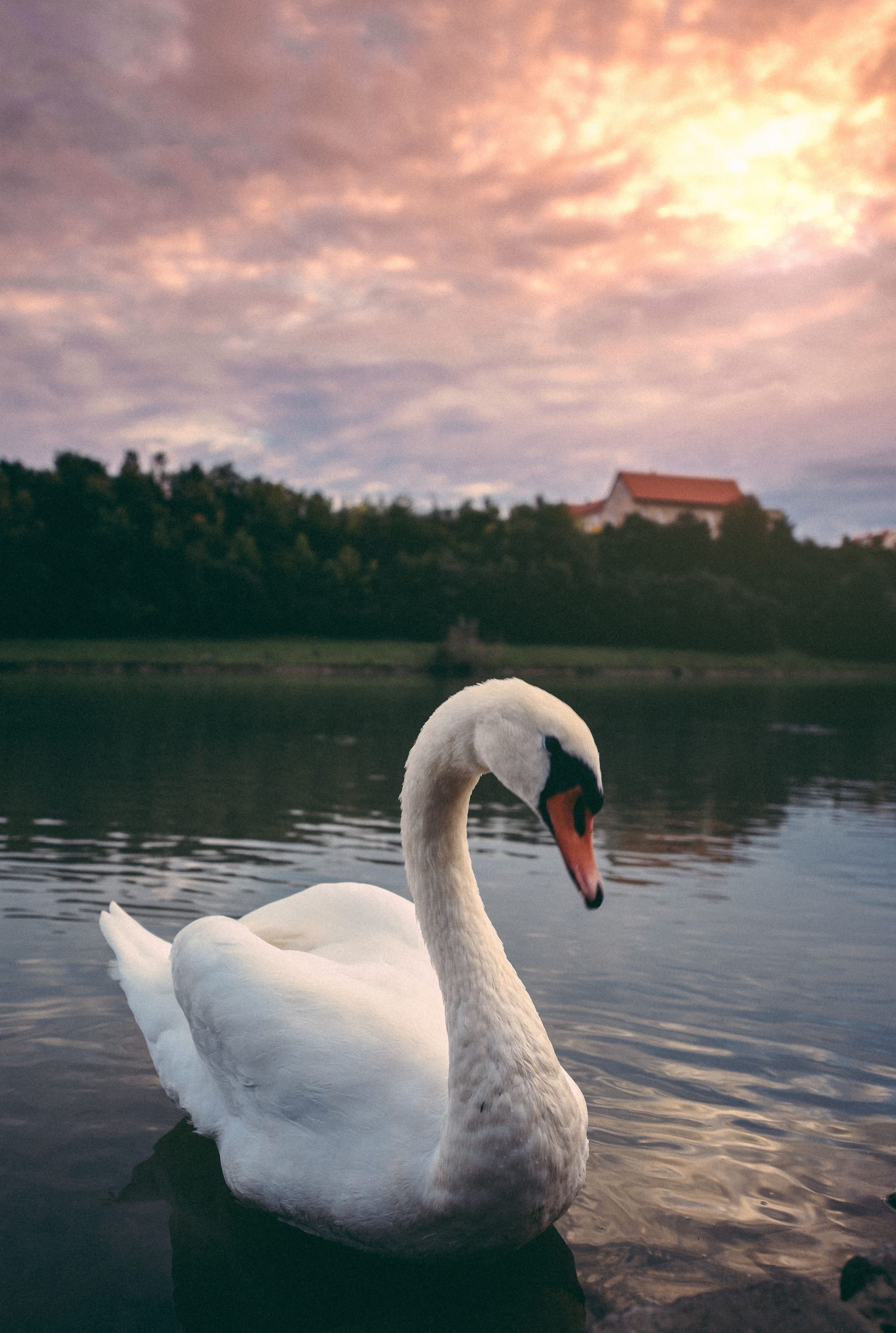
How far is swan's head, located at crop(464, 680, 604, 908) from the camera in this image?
114 inches

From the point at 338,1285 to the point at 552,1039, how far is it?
2.24 meters

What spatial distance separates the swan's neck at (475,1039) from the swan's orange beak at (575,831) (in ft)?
1.62

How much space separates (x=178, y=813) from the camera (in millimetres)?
12438

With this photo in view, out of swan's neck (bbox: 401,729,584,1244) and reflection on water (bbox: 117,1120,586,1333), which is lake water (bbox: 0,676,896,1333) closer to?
reflection on water (bbox: 117,1120,586,1333)

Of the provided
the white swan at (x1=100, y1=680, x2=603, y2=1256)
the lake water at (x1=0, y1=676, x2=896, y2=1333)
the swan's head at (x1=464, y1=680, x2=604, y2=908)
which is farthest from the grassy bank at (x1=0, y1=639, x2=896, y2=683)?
the swan's head at (x1=464, y1=680, x2=604, y2=908)

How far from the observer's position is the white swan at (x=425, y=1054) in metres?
3.05

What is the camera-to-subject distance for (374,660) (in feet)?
175

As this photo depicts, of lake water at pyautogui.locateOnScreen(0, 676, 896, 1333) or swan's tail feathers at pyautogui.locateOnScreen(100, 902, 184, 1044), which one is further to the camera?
swan's tail feathers at pyautogui.locateOnScreen(100, 902, 184, 1044)

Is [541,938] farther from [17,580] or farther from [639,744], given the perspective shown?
[17,580]

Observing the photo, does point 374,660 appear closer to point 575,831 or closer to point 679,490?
point 575,831

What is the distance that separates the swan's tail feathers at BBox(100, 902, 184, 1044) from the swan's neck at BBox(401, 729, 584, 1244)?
5.27 ft

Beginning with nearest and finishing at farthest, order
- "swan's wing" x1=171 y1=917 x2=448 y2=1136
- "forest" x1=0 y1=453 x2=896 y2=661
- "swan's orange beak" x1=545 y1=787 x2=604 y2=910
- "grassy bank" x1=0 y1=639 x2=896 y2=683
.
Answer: "swan's orange beak" x1=545 y1=787 x2=604 y2=910
"swan's wing" x1=171 y1=917 x2=448 y2=1136
"grassy bank" x1=0 y1=639 x2=896 y2=683
"forest" x1=0 y1=453 x2=896 y2=661

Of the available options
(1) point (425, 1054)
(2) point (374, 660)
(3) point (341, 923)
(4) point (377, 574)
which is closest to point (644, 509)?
(4) point (377, 574)

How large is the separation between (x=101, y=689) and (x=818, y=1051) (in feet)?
101
